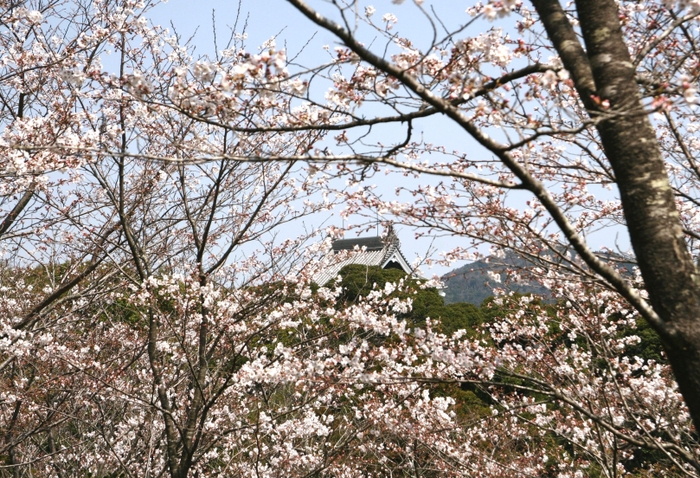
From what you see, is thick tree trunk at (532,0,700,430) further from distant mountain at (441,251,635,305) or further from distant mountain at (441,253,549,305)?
distant mountain at (441,253,549,305)

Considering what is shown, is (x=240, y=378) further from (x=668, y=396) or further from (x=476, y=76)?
(x=668, y=396)

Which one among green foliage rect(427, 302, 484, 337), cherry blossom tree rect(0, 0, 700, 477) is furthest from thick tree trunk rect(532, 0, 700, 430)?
green foliage rect(427, 302, 484, 337)

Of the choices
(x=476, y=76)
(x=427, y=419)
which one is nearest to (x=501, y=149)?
(x=476, y=76)

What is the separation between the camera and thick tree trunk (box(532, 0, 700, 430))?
2.14m

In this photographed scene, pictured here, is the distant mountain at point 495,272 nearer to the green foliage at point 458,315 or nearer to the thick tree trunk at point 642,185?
the thick tree trunk at point 642,185

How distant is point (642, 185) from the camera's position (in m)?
2.30

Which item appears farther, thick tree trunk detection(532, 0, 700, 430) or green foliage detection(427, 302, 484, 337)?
green foliage detection(427, 302, 484, 337)

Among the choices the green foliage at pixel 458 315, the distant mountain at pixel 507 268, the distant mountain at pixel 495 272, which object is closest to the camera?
the distant mountain at pixel 507 268

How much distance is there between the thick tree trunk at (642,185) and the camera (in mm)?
2145

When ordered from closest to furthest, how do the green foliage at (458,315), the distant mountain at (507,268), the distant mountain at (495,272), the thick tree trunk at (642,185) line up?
1. the thick tree trunk at (642,185)
2. the distant mountain at (507,268)
3. the distant mountain at (495,272)
4. the green foliage at (458,315)

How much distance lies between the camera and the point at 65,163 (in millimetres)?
4410

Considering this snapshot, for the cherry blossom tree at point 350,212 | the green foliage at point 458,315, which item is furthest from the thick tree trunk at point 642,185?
the green foliage at point 458,315

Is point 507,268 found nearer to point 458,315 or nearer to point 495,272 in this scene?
point 495,272

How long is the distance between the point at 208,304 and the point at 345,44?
3421 millimetres
